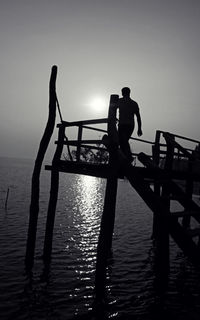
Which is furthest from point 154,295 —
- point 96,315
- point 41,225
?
point 41,225

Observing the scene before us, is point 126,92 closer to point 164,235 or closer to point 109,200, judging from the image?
point 109,200

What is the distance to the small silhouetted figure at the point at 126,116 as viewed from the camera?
6980 millimetres

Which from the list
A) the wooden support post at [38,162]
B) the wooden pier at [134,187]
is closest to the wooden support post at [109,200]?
the wooden pier at [134,187]

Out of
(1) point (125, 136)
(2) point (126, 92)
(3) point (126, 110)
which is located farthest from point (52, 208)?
(2) point (126, 92)

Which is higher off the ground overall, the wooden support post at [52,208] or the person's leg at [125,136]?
the person's leg at [125,136]

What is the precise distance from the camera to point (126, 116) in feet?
22.9

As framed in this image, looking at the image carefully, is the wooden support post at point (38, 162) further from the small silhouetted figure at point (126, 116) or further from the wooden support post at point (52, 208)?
the small silhouetted figure at point (126, 116)

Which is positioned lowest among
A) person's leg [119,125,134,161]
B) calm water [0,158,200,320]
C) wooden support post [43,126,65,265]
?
calm water [0,158,200,320]

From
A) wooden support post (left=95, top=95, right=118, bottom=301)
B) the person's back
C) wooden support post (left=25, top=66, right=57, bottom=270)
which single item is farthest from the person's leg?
wooden support post (left=25, top=66, right=57, bottom=270)

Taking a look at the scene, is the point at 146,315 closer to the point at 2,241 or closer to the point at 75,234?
the point at 2,241

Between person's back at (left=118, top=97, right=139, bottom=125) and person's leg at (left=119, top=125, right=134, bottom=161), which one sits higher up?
person's back at (left=118, top=97, right=139, bottom=125)

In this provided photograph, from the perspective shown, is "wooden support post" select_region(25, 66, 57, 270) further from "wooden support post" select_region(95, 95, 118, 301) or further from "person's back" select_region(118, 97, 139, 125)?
"wooden support post" select_region(95, 95, 118, 301)

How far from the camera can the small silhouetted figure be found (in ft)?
22.9

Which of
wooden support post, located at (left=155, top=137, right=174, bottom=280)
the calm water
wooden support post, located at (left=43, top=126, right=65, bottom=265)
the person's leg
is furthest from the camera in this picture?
wooden support post, located at (left=43, top=126, right=65, bottom=265)
